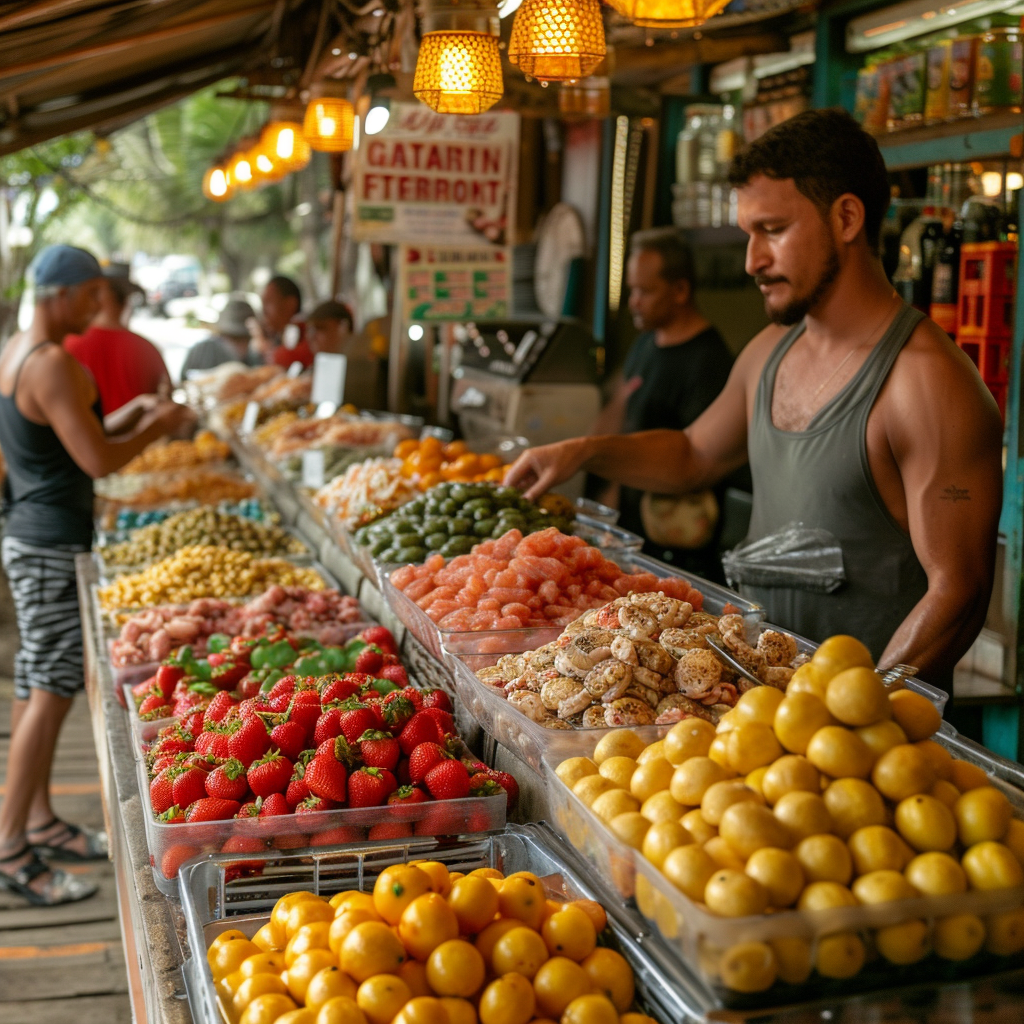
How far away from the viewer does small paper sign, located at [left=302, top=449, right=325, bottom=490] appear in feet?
15.7

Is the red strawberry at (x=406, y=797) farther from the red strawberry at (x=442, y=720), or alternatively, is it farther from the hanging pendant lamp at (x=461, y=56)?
the hanging pendant lamp at (x=461, y=56)

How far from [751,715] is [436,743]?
765mm

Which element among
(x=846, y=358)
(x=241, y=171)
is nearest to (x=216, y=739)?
(x=846, y=358)

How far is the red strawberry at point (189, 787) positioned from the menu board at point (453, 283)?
393cm

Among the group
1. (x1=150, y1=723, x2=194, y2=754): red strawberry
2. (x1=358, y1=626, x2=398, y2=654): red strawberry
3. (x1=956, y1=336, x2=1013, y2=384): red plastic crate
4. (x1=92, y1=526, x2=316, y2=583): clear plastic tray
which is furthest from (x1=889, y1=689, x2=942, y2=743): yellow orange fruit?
(x1=92, y1=526, x2=316, y2=583): clear plastic tray

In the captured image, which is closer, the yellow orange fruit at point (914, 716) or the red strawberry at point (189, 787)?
the yellow orange fruit at point (914, 716)

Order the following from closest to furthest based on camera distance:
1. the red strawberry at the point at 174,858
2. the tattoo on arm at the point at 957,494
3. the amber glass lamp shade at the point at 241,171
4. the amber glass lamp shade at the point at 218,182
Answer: the red strawberry at the point at 174,858
the tattoo on arm at the point at 957,494
the amber glass lamp shade at the point at 241,171
the amber glass lamp shade at the point at 218,182

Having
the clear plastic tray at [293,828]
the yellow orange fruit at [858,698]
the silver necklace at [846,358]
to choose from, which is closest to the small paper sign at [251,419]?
the silver necklace at [846,358]

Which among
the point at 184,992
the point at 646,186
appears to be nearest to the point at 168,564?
the point at 184,992

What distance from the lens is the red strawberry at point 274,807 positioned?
1.95 meters

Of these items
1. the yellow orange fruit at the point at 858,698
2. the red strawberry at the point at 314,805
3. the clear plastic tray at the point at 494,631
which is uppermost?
the yellow orange fruit at the point at 858,698

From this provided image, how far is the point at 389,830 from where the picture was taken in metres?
1.94

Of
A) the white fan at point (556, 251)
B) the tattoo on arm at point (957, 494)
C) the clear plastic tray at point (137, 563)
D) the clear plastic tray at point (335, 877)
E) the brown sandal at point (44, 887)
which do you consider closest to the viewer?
the clear plastic tray at point (335, 877)

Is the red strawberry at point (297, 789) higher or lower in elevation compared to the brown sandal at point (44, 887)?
higher
